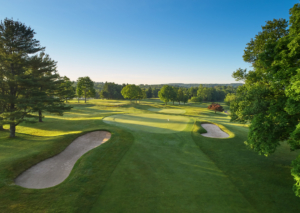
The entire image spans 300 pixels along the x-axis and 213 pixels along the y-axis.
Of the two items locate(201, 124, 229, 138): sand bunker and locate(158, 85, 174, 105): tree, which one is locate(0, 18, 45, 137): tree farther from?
locate(158, 85, 174, 105): tree

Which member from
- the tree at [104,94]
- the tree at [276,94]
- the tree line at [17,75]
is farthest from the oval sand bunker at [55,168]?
the tree at [104,94]

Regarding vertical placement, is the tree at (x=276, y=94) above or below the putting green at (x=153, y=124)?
above

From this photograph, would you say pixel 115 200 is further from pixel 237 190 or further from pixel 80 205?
pixel 237 190

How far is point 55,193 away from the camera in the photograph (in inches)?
351

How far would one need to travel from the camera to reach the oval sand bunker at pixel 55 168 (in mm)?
10529

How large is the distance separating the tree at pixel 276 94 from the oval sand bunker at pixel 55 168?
15.5 m

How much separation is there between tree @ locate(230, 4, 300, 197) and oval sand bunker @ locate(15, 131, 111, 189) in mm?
15534

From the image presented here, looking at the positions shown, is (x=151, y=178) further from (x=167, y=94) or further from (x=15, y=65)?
(x=167, y=94)

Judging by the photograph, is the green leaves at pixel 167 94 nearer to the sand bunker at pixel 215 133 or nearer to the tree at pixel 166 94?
the tree at pixel 166 94

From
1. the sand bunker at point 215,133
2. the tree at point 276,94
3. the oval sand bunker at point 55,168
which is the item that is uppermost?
the tree at point 276,94

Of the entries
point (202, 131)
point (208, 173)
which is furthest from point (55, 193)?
point (202, 131)

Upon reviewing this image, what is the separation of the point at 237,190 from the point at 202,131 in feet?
43.1

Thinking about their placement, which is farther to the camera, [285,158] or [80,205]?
[285,158]

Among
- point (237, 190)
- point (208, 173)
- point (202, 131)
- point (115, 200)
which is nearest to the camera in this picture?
point (115, 200)
